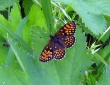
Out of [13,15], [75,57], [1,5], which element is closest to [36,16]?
[13,15]

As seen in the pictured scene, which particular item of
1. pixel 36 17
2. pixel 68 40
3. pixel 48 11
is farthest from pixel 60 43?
pixel 36 17

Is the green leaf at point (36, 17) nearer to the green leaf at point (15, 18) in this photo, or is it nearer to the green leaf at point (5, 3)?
the green leaf at point (15, 18)

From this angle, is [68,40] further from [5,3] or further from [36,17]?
[5,3]

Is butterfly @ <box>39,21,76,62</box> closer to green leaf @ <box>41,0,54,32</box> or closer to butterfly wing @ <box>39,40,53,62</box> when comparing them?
butterfly wing @ <box>39,40,53,62</box>

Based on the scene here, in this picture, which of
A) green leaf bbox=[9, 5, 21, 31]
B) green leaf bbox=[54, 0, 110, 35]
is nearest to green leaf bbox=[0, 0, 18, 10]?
green leaf bbox=[9, 5, 21, 31]

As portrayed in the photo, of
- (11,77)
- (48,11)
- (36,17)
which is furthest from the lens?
(36,17)

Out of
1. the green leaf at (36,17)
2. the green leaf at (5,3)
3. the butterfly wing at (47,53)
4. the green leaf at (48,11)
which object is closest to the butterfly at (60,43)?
the butterfly wing at (47,53)
